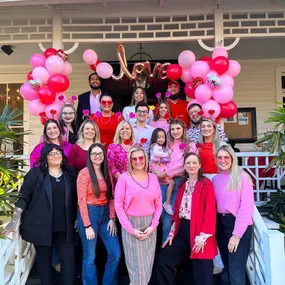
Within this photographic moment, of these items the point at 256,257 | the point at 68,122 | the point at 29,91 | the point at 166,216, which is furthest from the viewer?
the point at 29,91

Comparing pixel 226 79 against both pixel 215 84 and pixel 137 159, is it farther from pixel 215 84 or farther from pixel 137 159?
pixel 137 159

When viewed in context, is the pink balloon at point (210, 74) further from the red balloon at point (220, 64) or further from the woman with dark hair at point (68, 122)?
the woman with dark hair at point (68, 122)

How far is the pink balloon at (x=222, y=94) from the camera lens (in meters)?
4.87

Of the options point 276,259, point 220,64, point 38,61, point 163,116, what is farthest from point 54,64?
point 276,259

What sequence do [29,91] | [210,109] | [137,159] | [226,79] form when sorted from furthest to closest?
1. [29,91]
2. [226,79]
3. [210,109]
4. [137,159]

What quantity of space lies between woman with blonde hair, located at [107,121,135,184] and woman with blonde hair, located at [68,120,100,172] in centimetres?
25

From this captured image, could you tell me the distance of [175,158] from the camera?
370 centimetres

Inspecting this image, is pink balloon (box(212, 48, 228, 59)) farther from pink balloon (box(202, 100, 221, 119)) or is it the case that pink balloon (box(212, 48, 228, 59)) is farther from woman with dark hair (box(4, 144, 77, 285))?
woman with dark hair (box(4, 144, 77, 285))

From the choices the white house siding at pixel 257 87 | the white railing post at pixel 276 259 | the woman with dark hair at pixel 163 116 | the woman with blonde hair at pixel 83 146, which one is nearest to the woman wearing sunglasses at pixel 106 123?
the woman with dark hair at pixel 163 116

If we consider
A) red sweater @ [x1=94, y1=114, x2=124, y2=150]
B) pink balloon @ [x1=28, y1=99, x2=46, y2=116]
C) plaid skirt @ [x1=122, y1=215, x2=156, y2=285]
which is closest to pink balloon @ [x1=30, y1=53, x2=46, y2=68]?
pink balloon @ [x1=28, y1=99, x2=46, y2=116]

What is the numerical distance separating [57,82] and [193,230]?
3.13 meters

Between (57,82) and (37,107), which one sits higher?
(57,82)

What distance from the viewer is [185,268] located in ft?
12.3

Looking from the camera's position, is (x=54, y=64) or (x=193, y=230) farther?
(x=54, y=64)
